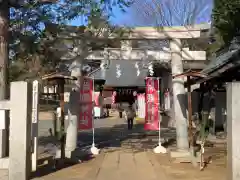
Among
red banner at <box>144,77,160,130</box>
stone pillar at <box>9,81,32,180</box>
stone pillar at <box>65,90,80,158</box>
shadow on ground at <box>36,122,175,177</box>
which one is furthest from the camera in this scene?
red banner at <box>144,77,160,130</box>

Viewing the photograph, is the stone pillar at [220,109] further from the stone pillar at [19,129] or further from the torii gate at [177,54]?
the stone pillar at [19,129]

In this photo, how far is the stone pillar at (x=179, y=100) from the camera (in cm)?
1352

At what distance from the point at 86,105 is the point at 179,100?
313cm

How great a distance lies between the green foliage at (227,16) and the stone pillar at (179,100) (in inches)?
68.4

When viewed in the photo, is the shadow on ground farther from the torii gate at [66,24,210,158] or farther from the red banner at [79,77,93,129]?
the torii gate at [66,24,210,158]

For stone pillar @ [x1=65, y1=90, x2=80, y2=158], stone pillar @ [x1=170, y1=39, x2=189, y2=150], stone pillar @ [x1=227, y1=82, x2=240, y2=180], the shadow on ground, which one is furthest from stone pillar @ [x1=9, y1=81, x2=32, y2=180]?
stone pillar @ [x1=170, y1=39, x2=189, y2=150]

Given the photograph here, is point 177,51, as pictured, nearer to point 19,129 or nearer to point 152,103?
point 152,103

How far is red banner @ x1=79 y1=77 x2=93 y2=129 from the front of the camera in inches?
547

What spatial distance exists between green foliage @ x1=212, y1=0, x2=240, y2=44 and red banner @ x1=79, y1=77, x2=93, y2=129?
465cm

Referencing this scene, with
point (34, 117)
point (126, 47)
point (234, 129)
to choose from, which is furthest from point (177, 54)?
point (234, 129)

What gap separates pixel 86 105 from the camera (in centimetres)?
1402

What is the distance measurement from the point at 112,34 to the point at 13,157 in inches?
236

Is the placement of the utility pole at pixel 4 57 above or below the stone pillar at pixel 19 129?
above

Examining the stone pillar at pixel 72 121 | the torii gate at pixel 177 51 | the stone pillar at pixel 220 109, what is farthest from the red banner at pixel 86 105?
the stone pillar at pixel 220 109
